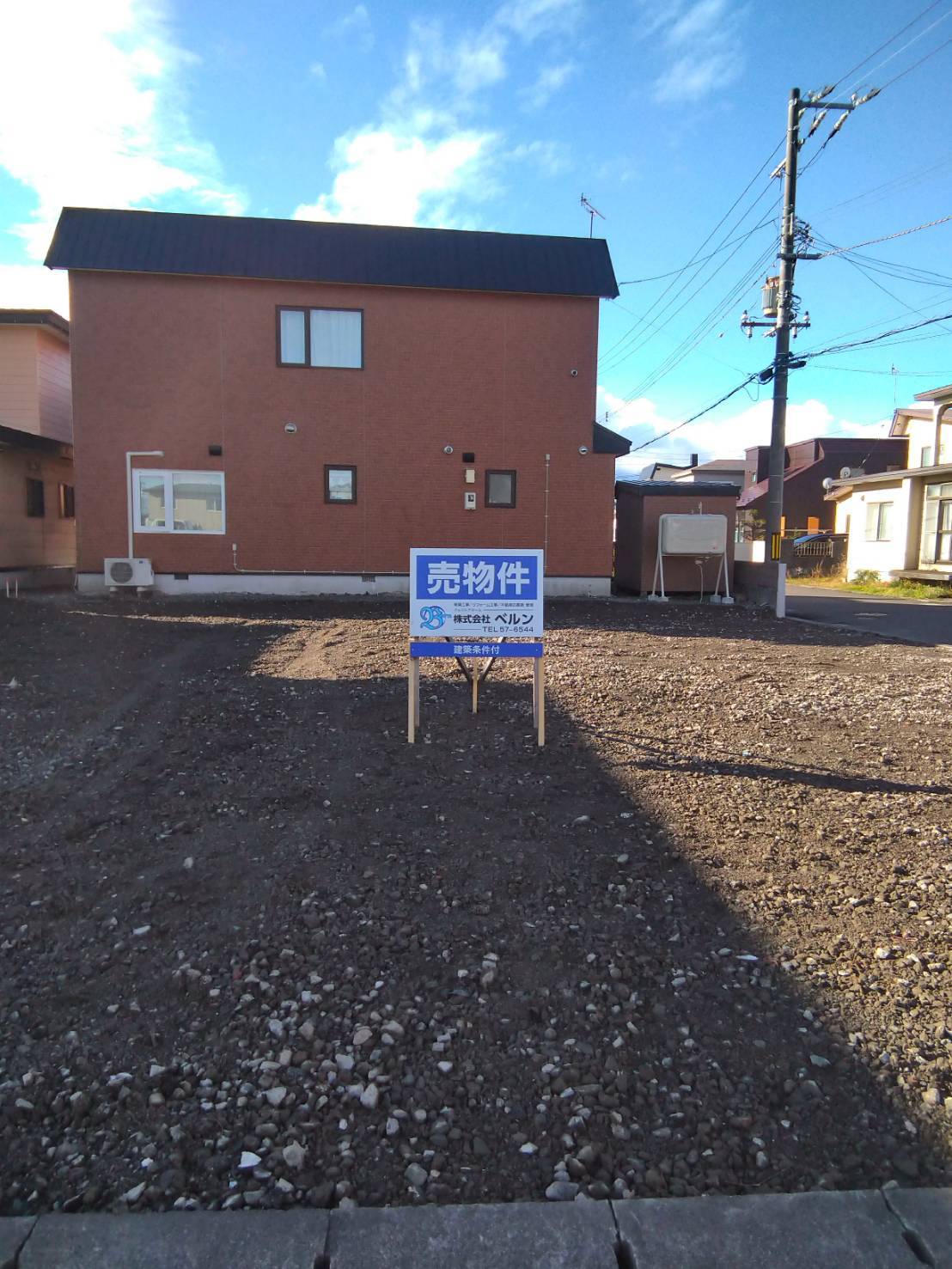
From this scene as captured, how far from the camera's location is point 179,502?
15.8 m

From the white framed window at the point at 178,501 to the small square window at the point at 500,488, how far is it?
5.11 m

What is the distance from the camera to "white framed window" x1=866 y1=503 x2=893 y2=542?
25.0 meters

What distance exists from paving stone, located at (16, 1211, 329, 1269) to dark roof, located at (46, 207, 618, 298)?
51.7 feet

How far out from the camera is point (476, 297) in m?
16.0

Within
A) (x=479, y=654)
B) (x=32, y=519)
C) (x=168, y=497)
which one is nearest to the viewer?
(x=479, y=654)

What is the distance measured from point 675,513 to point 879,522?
12559mm

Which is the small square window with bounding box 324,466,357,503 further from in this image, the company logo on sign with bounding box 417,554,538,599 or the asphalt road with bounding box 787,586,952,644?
the company logo on sign with bounding box 417,554,538,599

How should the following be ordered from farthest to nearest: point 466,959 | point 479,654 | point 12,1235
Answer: point 479,654, point 466,959, point 12,1235

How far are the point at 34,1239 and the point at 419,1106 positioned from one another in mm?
916

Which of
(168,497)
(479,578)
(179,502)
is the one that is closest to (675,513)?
(179,502)

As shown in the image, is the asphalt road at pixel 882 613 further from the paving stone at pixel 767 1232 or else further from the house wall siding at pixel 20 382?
the house wall siding at pixel 20 382

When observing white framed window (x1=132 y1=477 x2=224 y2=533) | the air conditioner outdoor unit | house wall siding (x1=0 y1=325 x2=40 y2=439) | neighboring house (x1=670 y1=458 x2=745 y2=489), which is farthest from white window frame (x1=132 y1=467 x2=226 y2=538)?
neighboring house (x1=670 y1=458 x2=745 y2=489)

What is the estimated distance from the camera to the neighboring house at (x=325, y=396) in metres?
15.4

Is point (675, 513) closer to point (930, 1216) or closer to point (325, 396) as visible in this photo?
point (325, 396)
